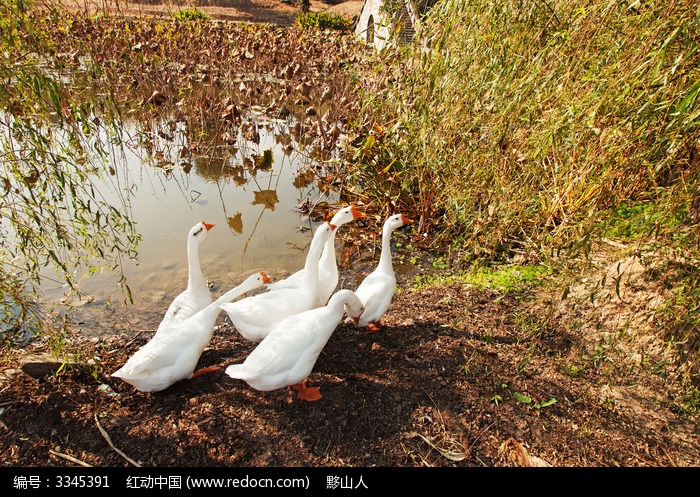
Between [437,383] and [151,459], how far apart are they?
75.0 inches

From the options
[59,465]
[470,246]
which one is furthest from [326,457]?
[470,246]

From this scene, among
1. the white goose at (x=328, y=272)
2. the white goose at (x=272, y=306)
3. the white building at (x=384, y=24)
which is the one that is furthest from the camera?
the white building at (x=384, y=24)

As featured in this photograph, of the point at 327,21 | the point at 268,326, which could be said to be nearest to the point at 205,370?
the point at 268,326

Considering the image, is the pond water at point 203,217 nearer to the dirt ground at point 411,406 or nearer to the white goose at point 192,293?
the white goose at point 192,293

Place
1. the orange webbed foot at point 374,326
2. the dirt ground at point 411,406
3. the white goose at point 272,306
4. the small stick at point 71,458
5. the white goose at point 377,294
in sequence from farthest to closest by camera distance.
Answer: the orange webbed foot at point 374,326 → the white goose at point 377,294 → the white goose at point 272,306 → the dirt ground at point 411,406 → the small stick at point 71,458

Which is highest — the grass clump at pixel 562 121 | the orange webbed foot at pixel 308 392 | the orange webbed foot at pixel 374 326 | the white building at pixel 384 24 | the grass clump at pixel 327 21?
the grass clump at pixel 327 21

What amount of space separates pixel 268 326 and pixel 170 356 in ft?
2.61

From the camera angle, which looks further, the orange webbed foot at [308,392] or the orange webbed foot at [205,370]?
the orange webbed foot at [205,370]

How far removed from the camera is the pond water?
14.9 ft

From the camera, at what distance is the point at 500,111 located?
350 centimetres

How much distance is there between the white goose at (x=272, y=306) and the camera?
344 centimetres

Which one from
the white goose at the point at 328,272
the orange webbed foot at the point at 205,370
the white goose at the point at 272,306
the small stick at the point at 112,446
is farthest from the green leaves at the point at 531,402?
the small stick at the point at 112,446

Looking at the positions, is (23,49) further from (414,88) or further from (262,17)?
Answer: (262,17)

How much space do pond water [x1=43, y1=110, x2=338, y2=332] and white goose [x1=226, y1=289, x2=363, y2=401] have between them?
1835mm
